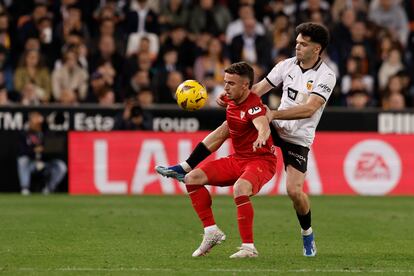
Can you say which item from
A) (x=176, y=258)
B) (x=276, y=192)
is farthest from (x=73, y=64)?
(x=176, y=258)

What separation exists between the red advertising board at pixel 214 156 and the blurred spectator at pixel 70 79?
1.56m

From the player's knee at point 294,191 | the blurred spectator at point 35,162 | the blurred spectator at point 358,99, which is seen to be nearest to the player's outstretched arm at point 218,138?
the player's knee at point 294,191

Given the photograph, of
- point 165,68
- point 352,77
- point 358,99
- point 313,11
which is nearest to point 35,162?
point 165,68

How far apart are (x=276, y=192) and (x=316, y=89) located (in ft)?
31.2

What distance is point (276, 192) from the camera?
20422 mm

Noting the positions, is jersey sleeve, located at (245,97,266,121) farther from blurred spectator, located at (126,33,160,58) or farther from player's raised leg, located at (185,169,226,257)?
blurred spectator, located at (126,33,160,58)

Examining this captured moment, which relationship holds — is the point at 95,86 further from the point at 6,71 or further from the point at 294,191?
the point at 294,191

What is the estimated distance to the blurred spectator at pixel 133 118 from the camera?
66.3 ft

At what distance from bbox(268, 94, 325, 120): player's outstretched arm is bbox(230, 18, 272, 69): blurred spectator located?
11731mm

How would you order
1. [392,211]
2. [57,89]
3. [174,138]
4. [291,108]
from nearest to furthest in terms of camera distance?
1. [291,108]
2. [392,211]
3. [174,138]
4. [57,89]

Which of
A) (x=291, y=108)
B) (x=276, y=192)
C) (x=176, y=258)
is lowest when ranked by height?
(x=276, y=192)

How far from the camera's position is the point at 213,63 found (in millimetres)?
22141

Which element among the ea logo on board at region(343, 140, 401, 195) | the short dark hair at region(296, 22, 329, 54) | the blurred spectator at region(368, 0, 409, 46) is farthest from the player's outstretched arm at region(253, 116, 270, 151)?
the blurred spectator at region(368, 0, 409, 46)

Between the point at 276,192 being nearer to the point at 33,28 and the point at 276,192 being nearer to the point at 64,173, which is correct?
the point at 64,173
